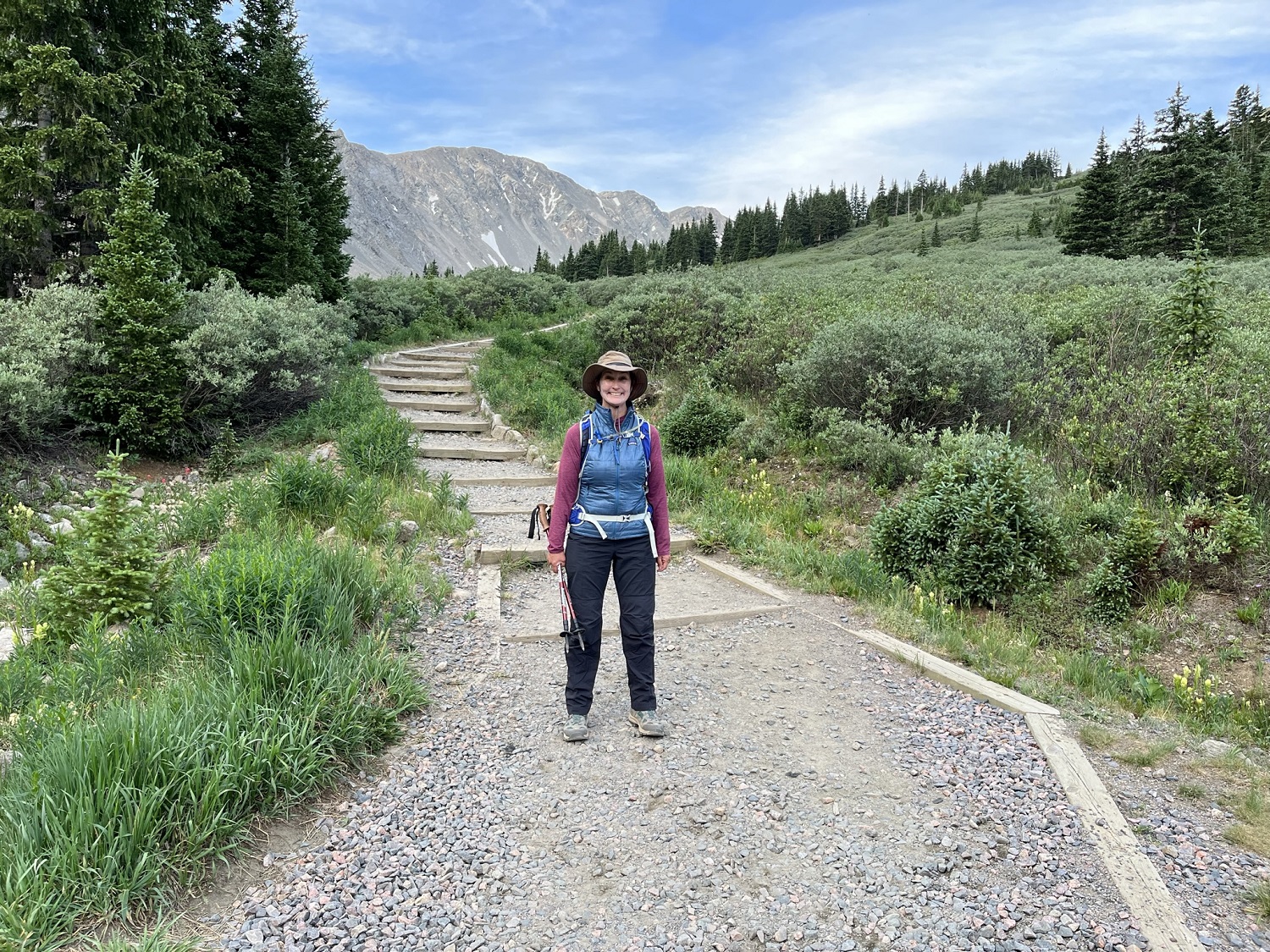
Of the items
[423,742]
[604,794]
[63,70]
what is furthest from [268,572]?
[63,70]

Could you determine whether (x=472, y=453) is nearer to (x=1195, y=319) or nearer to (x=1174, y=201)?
(x=1195, y=319)

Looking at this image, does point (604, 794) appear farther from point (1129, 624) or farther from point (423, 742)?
point (1129, 624)

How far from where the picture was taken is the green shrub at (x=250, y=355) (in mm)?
9086

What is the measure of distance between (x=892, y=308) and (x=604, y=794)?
9.31 metres

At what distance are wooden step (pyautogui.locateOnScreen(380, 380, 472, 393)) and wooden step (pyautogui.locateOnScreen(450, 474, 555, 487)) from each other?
5.07 meters

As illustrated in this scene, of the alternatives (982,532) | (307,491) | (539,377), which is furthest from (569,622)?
(539,377)

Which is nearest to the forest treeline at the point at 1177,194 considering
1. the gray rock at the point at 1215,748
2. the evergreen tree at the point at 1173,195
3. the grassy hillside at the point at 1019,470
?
the evergreen tree at the point at 1173,195

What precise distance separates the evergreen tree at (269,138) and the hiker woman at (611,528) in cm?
1471

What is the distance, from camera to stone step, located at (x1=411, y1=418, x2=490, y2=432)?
11.6m

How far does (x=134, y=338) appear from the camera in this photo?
8.42m

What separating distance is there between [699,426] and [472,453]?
3.35 metres

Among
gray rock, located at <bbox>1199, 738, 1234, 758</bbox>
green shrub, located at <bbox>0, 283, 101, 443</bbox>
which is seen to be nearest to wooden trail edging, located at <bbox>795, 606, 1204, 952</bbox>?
gray rock, located at <bbox>1199, 738, 1234, 758</bbox>

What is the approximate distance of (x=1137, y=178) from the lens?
101ft

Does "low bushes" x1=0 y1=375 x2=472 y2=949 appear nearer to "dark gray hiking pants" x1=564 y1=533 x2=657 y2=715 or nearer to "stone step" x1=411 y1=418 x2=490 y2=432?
"dark gray hiking pants" x1=564 y1=533 x2=657 y2=715
